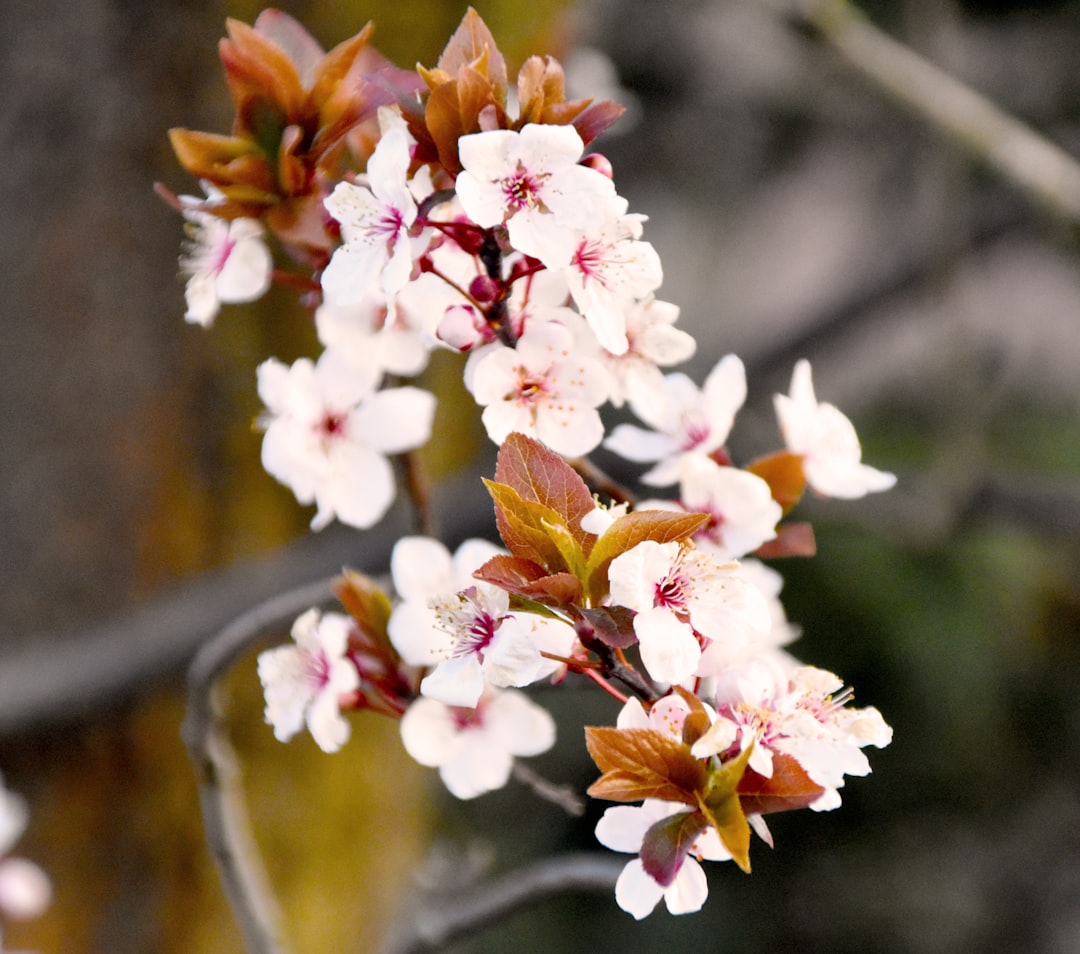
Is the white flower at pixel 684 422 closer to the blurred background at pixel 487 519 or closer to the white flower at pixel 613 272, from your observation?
the white flower at pixel 613 272

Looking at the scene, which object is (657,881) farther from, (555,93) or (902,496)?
(902,496)

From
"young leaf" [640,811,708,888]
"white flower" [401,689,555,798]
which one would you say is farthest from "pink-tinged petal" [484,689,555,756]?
"young leaf" [640,811,708,888]

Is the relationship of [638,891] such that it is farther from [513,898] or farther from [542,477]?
[513,898]

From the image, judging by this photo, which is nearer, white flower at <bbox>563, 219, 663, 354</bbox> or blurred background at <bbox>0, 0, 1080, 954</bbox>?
white flower at <bbox>563, 219, 663, 354</bbox>

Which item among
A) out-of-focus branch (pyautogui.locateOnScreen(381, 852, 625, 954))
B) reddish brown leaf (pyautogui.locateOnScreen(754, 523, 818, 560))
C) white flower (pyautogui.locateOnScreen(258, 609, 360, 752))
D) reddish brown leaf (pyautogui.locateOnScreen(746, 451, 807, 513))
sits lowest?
out-of-focus branch (pyautogui.locateOnScreen(381, 852, 625, 954))

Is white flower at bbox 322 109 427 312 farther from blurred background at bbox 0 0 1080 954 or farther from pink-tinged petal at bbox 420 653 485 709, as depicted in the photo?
blurred background at bbox 0 0 1080 954

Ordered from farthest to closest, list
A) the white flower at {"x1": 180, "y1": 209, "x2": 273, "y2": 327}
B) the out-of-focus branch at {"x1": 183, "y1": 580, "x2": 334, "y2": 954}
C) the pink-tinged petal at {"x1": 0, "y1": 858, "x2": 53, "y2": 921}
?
1. the pink-tinged petal at {"x1": 0, "y1": 858, "x2": 53, "y2": 921}
2. the out-of-focus branch at {"x1": 183, "y1": 580, "x2": 334, "y2": 954}
3. the white flower at {"x1": 180, "y1": 209, "x2": 273, "y2": 327}

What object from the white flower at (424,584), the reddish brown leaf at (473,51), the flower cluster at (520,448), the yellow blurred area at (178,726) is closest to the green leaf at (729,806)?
the flower cluster at (520,448)
